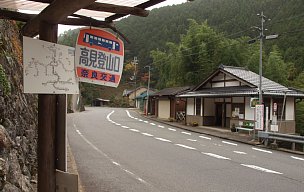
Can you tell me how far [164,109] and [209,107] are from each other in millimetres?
10141

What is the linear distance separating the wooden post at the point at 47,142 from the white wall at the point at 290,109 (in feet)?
68.7

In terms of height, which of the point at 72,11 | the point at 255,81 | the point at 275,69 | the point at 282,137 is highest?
the point at 275,69

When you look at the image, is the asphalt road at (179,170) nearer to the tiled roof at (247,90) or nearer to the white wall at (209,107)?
the tiled roof at (247,90)

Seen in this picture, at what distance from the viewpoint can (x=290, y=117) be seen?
2205 cm

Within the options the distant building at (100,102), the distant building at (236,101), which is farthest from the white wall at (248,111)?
the distant building at (100,102)

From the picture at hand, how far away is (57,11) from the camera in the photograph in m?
2.95

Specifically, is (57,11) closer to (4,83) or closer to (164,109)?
(4,83)

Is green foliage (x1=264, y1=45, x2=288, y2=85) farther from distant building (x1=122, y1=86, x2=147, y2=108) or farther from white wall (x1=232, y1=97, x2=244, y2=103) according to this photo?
distant building (x1=122, y1=86, x2=147, y2=108)

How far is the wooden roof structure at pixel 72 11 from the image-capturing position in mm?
2920

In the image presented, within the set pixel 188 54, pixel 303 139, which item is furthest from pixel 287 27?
pixel 303 139

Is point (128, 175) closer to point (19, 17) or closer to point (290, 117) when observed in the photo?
point (19, 17)

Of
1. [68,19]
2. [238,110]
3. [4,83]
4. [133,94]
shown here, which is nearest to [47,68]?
[68,19]

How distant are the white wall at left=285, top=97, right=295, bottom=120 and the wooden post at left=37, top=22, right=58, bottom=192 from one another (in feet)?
68.7

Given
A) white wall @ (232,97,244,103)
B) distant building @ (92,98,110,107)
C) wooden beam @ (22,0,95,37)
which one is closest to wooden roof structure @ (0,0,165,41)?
wooden beam @ (22,0,95,37)
